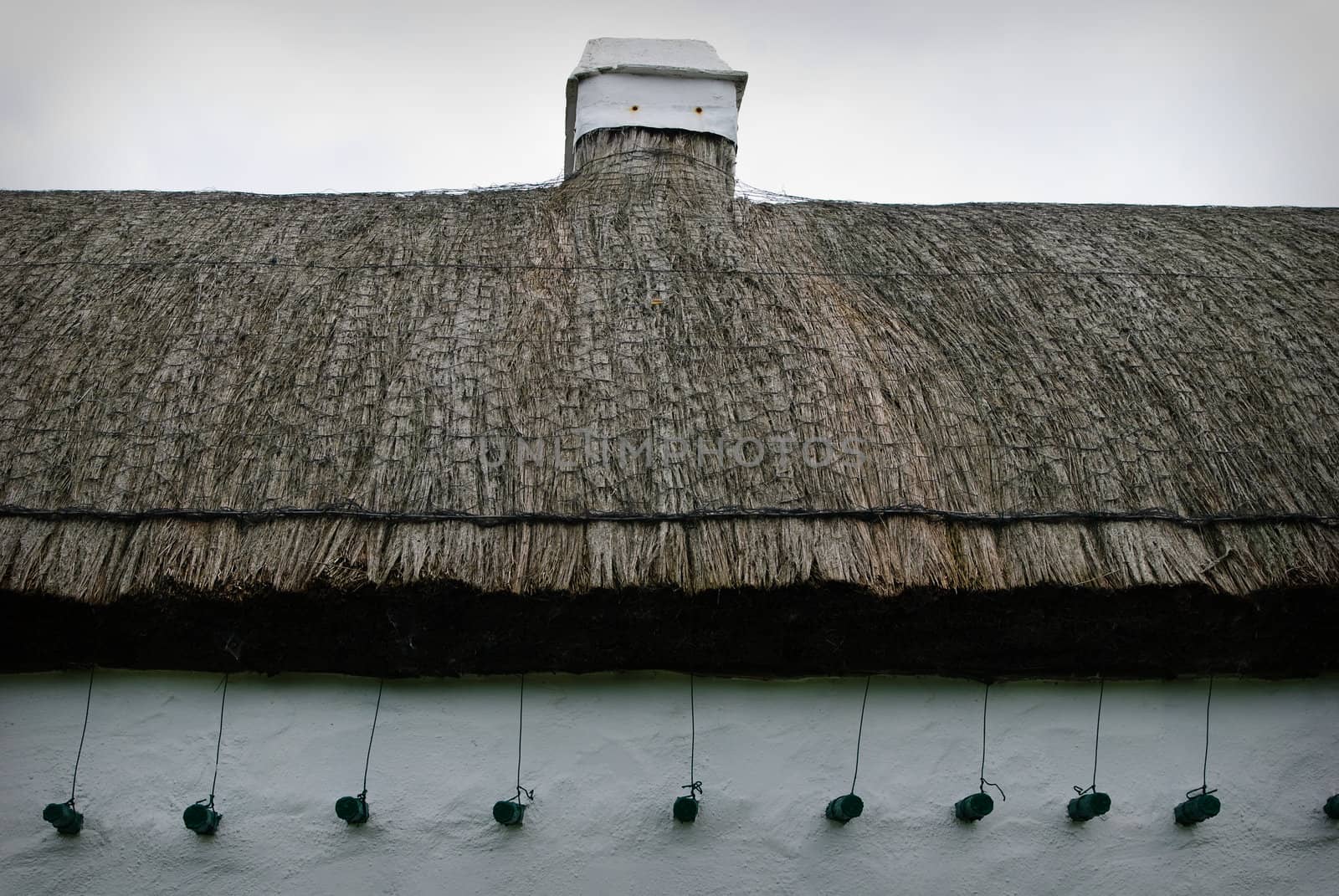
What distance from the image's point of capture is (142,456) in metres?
3.80

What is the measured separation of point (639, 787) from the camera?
356 centimetres

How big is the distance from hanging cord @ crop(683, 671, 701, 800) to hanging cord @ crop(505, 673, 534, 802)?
578 mm

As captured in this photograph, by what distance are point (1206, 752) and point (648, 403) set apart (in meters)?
2.61

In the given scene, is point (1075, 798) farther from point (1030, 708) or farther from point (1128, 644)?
point (1128, 644)

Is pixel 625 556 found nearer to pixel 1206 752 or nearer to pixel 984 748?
pixel 984 748

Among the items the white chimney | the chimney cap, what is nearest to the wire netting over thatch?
the white chimney

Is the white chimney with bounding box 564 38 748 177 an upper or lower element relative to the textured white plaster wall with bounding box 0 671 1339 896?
upper

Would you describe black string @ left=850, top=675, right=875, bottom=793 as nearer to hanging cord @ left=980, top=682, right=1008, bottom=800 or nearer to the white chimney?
hanging cord @ left=980, top=682, right=1008, bottom=800

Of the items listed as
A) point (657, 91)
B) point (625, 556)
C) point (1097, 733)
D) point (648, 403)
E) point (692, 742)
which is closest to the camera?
point (625, 556)

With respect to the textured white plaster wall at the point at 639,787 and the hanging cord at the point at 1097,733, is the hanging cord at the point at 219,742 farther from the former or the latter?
the hanging cord at the point at 1097,733

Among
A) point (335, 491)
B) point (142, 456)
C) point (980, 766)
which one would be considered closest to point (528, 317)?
point (335, 491)

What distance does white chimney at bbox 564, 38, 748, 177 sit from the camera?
21.7 ft

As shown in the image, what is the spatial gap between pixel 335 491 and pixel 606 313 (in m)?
1.54

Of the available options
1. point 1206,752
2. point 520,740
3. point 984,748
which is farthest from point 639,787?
point 1206,752
